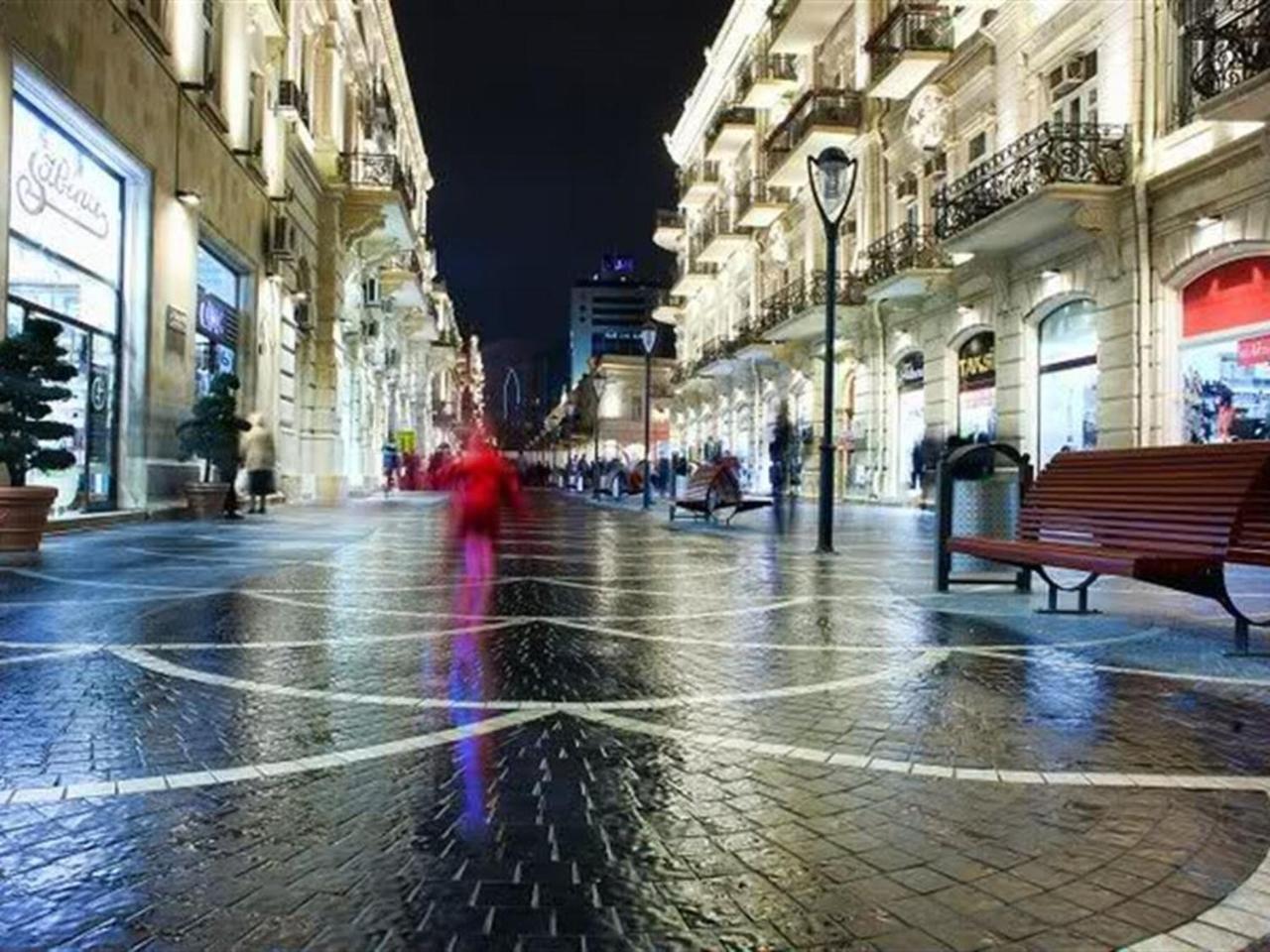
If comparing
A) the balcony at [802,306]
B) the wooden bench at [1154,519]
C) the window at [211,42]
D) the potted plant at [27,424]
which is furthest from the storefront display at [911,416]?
the potted plant at [27,424]

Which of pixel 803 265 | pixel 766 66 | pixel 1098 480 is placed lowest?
pixel 1098 480

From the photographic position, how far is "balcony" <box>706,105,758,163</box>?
42.9 meters

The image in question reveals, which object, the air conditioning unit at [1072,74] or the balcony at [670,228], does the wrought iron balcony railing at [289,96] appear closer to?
the air conditioning unit at [1072,74]

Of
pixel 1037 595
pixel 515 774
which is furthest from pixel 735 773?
pixel 1037 595

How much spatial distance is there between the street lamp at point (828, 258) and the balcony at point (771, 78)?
26372mm

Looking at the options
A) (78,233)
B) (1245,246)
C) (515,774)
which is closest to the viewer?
(515,774)

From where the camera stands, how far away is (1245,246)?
51.7 ft

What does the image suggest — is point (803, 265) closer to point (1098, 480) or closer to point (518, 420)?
point (1098, 480)

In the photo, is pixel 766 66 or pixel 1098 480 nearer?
pixel 1098 480

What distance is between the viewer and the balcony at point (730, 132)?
141 feet

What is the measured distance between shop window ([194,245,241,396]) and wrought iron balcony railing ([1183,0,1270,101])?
52.0 feet

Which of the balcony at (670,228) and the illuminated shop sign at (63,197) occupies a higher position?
the balcony at (670,228)

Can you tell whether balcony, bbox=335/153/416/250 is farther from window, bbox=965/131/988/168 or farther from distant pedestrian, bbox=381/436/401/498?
window, bbox=965/131/988/168

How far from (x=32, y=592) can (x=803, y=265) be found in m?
32.0
